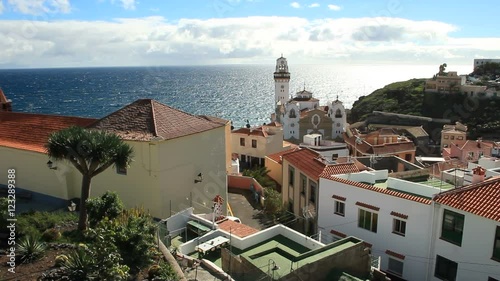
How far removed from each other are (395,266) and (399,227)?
223 cm

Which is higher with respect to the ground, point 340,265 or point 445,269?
point 340,265

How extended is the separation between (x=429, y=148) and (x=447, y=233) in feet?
236

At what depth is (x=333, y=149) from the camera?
53562 millimetres

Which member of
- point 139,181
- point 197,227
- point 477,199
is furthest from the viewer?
point 139,181

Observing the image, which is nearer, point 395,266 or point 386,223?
point 386,223

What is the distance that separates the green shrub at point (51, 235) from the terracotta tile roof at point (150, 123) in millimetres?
5881

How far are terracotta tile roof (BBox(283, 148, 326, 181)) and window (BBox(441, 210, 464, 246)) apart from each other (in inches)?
287

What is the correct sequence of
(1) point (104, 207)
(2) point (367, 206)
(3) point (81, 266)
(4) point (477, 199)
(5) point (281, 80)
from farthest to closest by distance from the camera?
(5) point (281, 80) → (2) point (367, 206) → (4) point (477, 199) → (1) point (104, 207) → (3) point (81, 266)

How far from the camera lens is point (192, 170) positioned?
878 inches

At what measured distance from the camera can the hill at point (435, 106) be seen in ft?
344

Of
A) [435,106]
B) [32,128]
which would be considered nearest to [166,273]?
[32,128]

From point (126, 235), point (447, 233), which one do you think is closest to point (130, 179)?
point (126, 235)

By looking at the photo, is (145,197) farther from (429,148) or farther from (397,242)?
(429,148)

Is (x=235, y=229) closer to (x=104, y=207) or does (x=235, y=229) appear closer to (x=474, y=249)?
(x=104, y=207)
